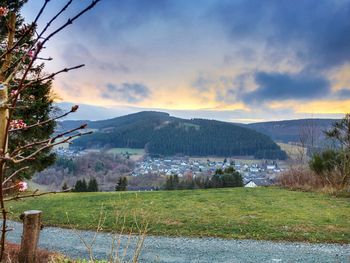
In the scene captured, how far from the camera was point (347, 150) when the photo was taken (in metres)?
16.2

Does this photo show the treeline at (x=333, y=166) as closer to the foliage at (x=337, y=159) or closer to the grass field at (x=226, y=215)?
the foliage at (x=337, y=159)

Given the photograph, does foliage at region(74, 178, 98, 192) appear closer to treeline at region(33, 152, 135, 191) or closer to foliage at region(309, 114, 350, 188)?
treeline at region(33, 152, 135, 191)

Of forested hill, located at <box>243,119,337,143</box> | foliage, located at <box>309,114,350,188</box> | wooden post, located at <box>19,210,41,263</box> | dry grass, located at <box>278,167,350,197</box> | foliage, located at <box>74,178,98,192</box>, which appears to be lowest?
foliage, located at <box>74,178,98,192</box>

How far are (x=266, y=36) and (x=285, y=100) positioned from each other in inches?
267

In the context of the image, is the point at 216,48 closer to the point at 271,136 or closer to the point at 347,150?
the point at 347,150

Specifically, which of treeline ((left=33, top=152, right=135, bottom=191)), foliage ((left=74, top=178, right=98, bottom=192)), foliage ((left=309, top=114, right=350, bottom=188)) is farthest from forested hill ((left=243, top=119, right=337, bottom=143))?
treeline ((left=33, top=152, right=135, bottom=191))

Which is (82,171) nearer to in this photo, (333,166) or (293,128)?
(293,128)

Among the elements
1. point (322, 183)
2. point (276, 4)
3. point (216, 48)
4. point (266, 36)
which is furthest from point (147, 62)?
point (322, 183)

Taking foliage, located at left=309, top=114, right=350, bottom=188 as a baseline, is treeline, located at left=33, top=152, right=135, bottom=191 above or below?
below

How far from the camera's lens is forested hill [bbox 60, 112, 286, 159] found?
71.3m

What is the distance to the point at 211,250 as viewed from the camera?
309 inches

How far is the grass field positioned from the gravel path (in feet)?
1.68

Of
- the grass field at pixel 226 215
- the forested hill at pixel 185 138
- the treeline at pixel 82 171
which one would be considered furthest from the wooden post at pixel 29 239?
the forested hill at pixel 185 138

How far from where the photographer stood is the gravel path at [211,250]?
7.31 metres
